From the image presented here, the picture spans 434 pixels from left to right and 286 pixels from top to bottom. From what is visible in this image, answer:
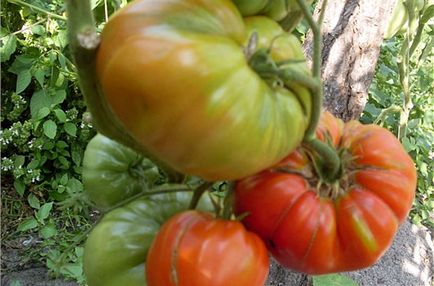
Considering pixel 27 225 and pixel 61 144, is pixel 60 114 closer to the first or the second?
pixel 61 144

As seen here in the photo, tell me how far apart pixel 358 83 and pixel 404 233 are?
6.10 feet

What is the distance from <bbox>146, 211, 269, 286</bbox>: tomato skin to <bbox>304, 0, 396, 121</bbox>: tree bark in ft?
2.31

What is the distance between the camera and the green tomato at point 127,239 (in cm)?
70

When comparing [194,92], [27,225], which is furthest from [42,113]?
[194,92]

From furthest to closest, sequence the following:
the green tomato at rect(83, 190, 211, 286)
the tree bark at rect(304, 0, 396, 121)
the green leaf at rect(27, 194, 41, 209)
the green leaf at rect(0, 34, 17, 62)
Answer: the green leaf at rect(27, 194, 41, 209) < the green leaf at rect(0, 34, 17, 62) < the tree bark at rect(304, 0, 396, 121) < the green tomato at rect(83, 190, 211, 286)

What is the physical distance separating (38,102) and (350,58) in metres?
1.33

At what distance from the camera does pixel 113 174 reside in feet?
2.58

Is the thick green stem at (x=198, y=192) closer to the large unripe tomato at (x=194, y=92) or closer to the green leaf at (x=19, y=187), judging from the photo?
the large unripe tomato at (x=194, y=92)

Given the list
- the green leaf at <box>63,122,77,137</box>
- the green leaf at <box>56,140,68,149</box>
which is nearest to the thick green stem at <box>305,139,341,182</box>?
the green leaf at <box>63,122,77,137</box>

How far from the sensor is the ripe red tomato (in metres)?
0.62

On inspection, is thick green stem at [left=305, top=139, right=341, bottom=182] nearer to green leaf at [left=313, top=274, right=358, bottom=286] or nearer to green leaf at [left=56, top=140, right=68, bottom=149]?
green leaf at [left=313, top=274, right=358, bottom=286]

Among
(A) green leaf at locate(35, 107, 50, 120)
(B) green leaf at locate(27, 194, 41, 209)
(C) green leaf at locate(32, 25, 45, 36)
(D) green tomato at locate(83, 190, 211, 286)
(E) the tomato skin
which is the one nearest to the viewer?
(E) the tomato skin

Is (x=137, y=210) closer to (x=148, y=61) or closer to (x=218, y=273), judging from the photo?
(x=218, y=273)

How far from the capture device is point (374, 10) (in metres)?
1.24
